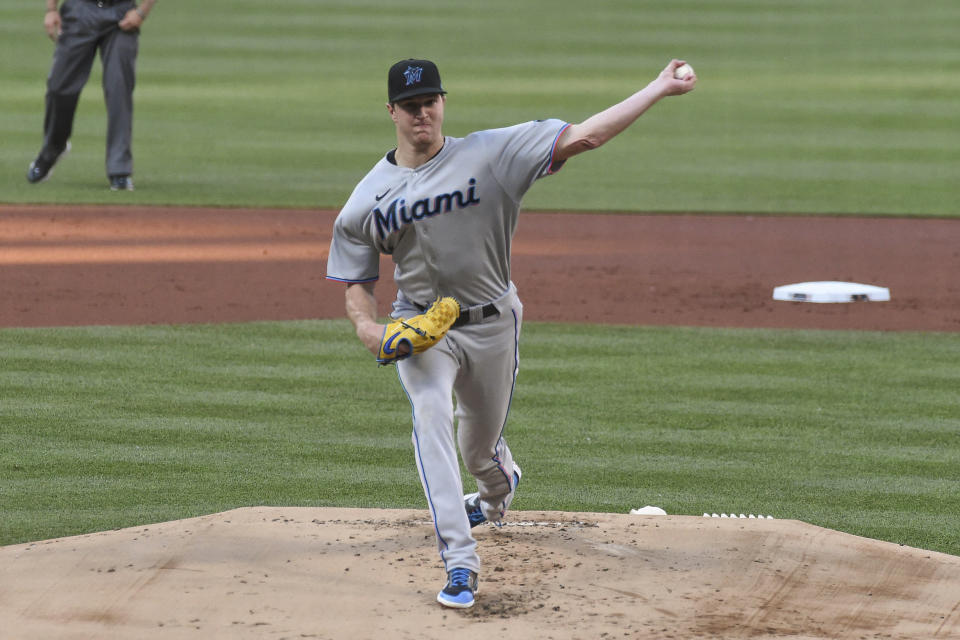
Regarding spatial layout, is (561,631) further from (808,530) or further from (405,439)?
(405,439)

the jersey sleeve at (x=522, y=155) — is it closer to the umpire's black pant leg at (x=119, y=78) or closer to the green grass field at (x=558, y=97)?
the umpire's black pant leg at (x=119, y=78)

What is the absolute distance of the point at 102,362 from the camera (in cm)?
931

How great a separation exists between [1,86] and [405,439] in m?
20.1

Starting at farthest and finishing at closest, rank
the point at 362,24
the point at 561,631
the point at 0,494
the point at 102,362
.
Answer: the point at 362,24 → the point at 102,362 → the point at 0,494 → the point at 561,631

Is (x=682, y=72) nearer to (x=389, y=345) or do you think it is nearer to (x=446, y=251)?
(x=446, y=251)

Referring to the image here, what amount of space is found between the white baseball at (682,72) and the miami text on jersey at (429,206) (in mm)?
717

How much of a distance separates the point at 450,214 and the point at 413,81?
44cm

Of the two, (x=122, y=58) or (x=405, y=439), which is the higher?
(x=122, y=58)

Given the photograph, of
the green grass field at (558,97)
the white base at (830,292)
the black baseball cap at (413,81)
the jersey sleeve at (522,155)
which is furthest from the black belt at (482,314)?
the green grass field at (558,97)

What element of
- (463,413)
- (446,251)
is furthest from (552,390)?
(446,251)

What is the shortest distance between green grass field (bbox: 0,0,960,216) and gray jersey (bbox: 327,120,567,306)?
10424 mm

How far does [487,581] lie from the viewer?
17.6 feet

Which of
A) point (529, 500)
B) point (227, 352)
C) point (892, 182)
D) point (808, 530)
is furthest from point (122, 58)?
point (808, 530)

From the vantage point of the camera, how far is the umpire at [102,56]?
15188mm
